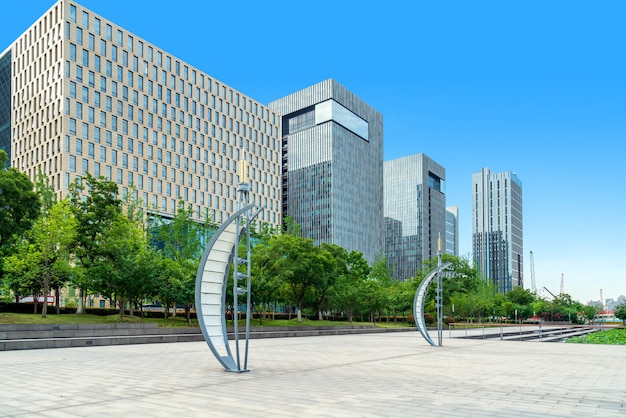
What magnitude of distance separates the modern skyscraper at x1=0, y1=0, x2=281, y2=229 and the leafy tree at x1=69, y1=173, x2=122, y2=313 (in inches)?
1086

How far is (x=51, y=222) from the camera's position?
32.1m

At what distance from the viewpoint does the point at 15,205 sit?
32.2 meters

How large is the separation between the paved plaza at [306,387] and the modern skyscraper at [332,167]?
343 ft

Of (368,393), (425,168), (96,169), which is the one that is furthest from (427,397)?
(425,168)

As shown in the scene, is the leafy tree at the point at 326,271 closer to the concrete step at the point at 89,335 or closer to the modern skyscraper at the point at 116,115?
the concrete step at the point at 89,335

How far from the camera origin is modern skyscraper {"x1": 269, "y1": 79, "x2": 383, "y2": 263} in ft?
404

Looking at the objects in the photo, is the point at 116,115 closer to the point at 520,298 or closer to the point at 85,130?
the point at 85,130

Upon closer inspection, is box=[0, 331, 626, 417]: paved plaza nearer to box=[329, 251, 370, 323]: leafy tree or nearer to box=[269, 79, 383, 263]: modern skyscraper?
box=[329, 251, 370, 323]: leafy tree

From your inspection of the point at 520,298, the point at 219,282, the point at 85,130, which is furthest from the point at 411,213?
the point at 219,282

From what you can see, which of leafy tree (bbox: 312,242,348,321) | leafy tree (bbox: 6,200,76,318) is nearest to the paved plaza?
leafy tree (bbox: 6,200,76,318)

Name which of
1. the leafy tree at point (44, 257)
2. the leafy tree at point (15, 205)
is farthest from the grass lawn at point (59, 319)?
the leafy tree at point (15, 205)

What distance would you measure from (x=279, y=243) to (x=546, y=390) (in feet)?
102

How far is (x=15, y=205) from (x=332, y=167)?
93.5 m

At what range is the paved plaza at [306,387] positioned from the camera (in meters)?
8.16
